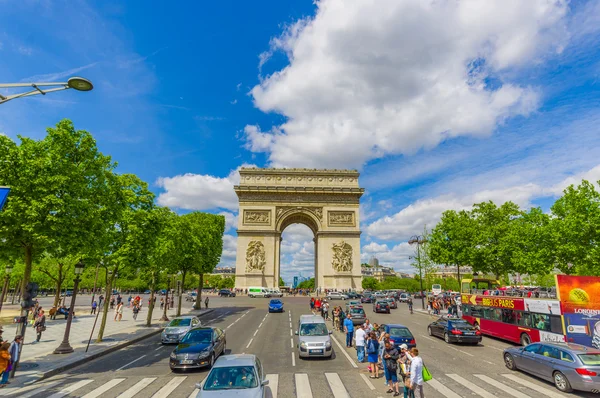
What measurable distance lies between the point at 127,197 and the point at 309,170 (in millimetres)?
45210

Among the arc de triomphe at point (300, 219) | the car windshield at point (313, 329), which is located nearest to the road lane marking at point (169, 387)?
the car windshield at point (313, 329)

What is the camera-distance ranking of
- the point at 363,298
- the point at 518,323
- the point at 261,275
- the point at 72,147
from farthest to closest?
1. the point at 261,275
2. the point at 363,298
3. the point at 518,323
4. the point at 72,147

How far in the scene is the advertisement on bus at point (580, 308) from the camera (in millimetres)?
16828

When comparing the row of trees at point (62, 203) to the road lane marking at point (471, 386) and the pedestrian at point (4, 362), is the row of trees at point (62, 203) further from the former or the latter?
the road lane marking at point (471, 386)

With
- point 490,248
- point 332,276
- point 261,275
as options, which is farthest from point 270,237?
point 490,248

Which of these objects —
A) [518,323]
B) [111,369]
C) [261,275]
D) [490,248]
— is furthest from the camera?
[261,275]

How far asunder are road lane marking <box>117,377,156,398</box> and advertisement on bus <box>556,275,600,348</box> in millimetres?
20026

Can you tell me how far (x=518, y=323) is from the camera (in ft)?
66.3

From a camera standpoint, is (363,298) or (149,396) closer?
(149,396)

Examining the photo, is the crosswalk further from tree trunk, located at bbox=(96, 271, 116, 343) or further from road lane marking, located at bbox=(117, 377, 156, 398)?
tree trunk, located at bbox=(96, 271, 116, 343)

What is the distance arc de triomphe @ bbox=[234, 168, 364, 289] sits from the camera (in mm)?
58250

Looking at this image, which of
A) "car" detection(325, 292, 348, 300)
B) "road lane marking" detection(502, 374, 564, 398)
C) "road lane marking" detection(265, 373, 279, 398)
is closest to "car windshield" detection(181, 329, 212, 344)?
"road lane marking" detection(265, 373, 279, 398)

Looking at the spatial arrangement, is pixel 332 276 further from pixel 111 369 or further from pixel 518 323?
pixel 111 369

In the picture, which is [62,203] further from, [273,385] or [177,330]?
[273,385]
